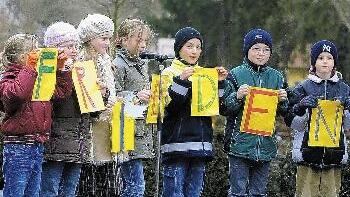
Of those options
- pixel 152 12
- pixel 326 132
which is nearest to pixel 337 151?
pixel 326 132

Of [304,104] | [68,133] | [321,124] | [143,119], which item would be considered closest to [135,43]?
[143,119]

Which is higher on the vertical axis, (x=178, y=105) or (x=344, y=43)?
(x=344, y=43)

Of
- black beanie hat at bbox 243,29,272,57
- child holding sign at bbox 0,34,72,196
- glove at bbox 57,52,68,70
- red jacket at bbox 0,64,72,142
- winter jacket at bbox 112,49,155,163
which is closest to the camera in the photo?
red jacket at bbox 0,64,72,142

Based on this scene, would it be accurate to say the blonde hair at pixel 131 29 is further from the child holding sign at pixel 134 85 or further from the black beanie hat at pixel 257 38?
the black beanie hat at pixel 257 38

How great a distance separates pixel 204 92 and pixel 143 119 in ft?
1.80

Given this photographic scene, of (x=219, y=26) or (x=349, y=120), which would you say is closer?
(x=349, y=120)

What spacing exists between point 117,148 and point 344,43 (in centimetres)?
1292

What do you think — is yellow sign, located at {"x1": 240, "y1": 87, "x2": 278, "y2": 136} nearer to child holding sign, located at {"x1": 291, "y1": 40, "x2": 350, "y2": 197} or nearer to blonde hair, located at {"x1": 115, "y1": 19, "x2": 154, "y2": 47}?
child holding sign, located at {"x1": 291, "y1": 40, "x2": 350, "y2": 197}

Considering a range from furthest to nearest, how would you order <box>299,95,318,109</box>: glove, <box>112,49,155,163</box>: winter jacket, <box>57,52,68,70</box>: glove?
<box>299,95,318,109</box>: glove → <box>112,49,155,163</box>: winter jacket → <box>57,52,68,70</box>: glove

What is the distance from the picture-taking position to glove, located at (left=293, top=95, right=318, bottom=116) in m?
6.19

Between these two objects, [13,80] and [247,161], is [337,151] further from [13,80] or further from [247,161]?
[13,80]

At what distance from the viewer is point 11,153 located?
539 centimetres

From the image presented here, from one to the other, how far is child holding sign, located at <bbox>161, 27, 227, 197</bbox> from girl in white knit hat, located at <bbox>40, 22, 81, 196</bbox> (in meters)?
0.76

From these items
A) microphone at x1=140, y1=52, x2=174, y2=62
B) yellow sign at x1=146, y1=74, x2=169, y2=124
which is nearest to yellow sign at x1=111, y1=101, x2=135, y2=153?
yellow sign at x1=146, y1=74, x2=169, y2=124
